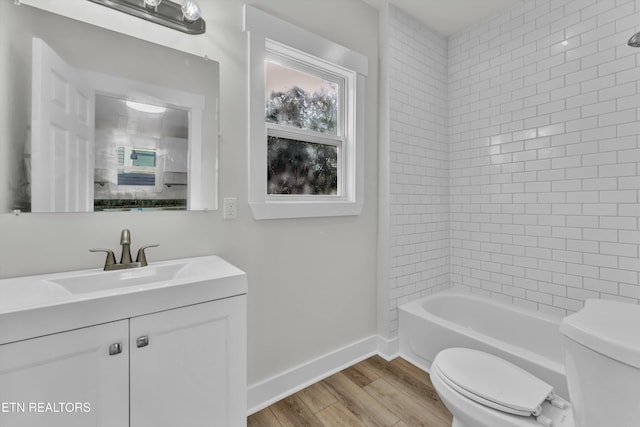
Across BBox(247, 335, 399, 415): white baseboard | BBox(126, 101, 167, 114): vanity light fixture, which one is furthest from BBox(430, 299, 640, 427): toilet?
BBox(126, 101, 167, 114): vanity light fixture

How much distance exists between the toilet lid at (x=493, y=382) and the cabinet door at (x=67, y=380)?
4.43 feet

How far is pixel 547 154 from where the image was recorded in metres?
2.11

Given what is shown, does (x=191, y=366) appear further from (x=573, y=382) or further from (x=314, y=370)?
(x=573, y=382)

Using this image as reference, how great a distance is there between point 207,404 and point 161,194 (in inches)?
37.5

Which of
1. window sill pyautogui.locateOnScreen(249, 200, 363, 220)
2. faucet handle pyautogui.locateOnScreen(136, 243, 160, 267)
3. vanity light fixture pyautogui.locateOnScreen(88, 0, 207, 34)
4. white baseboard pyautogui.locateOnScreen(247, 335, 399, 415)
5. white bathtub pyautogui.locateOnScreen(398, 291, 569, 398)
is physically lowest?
white baseboard pyautogui.locateOnScreen(247, 335, 399, 415)

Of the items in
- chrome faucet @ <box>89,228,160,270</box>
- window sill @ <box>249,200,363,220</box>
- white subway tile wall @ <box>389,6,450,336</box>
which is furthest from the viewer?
white subway tile wall @ <box>389,6,450,336</box>

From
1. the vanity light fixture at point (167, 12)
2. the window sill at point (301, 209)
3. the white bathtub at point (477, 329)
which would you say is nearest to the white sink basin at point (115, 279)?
the window sill at point (301, 209)

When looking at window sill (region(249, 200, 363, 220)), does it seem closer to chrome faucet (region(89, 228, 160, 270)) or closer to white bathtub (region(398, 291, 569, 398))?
chrome faucet (region(89, 228, 160, 270))

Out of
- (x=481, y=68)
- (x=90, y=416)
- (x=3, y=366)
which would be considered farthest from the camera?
(x=481, y=68)

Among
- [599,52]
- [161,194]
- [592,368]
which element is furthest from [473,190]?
[161,194]

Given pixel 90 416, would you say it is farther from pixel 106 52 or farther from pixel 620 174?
pixel 620 174

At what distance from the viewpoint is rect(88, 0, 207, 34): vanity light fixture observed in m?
1.27

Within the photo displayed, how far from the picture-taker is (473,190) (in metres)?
2.56

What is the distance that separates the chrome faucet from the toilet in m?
1.51
